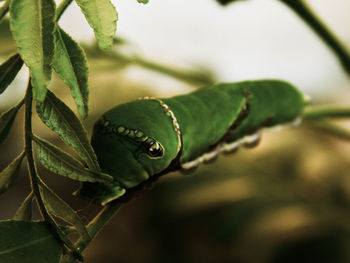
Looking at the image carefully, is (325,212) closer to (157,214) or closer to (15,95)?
(157,214)

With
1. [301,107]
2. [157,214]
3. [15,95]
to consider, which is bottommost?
[157,214]

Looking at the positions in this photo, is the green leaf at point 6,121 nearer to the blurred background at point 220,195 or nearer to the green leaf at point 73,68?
the green leaf at point 73,68

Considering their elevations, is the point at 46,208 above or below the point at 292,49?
above

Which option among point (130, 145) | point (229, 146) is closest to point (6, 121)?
point (130, 145)

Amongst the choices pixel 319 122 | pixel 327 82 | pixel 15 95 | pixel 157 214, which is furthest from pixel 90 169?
pixel 327 82

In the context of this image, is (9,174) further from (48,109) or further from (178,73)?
(178,73)

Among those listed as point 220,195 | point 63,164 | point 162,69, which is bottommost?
point 220,195
